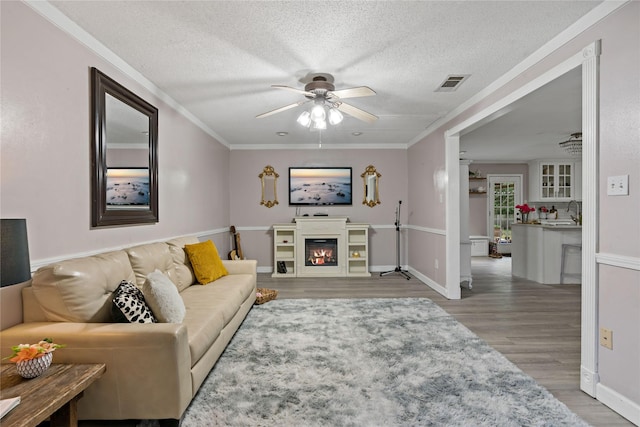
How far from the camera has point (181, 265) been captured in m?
3.44

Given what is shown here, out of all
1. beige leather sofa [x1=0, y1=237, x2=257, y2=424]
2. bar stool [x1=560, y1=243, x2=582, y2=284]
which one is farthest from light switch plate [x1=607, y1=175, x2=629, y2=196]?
bar stool [x1=560, y1=243, x2=582, y2=284]

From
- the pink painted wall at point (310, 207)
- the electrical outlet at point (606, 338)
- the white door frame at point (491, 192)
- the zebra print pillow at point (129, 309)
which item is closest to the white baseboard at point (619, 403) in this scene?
the electrical outlet at point (606, 338)

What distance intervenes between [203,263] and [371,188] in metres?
3.97

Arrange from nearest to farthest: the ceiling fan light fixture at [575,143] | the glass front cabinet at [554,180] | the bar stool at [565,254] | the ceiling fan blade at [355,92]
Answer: the ceiling fan blade at [355,92], the bar stool at [565,254], the ceiling fan light fixture at [575,143], the glass front cabinet at [554,180]

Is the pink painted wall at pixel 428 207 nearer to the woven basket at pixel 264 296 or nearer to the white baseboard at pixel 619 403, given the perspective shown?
the woven basket at pixel 264 296

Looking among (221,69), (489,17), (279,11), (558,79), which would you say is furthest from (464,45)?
(221,69)

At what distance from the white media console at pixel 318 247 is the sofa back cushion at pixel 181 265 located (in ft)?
8.93

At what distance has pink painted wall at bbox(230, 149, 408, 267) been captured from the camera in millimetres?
6648

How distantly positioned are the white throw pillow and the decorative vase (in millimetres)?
629

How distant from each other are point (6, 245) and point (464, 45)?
10.2 ft

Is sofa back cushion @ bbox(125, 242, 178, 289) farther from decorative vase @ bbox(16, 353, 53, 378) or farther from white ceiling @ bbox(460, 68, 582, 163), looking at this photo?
white ceiling @ bbox(460, 68, 582, 163)

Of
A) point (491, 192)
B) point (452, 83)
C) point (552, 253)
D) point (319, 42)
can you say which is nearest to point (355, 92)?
point (319, 42)

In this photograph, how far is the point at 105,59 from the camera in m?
2.70

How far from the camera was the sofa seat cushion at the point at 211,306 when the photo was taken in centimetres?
221
